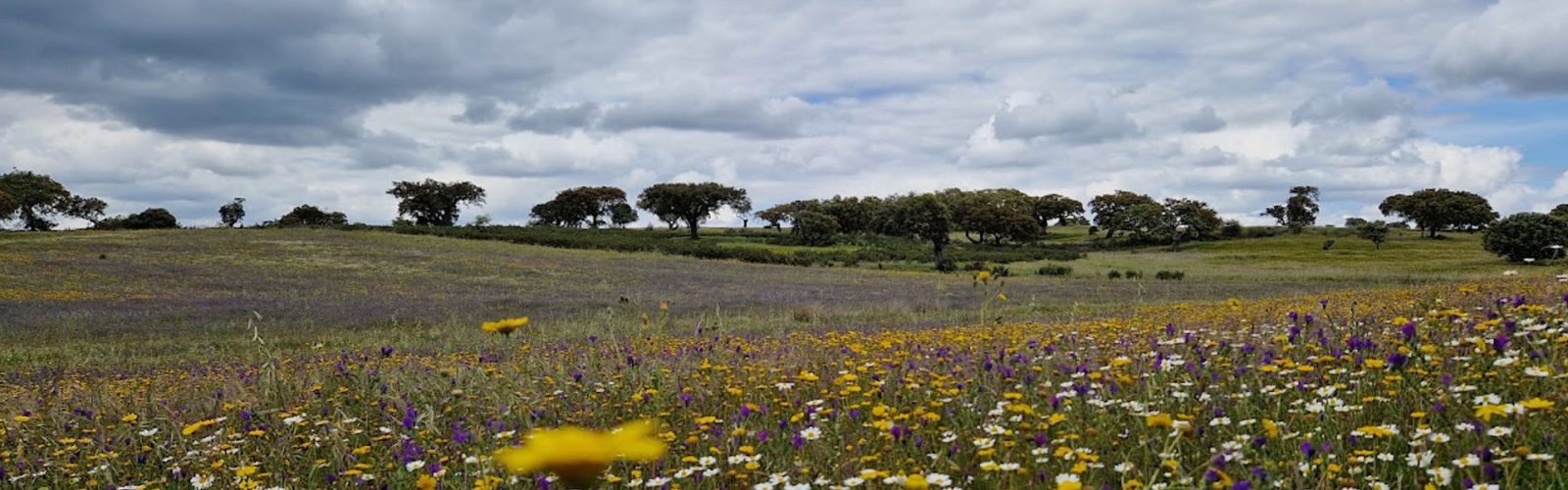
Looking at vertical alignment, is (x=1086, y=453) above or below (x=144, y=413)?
above

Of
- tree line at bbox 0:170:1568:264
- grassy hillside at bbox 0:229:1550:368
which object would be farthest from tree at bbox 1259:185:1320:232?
grassy hillside at bbox 0:229:1550:368

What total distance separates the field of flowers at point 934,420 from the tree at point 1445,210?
113 meters

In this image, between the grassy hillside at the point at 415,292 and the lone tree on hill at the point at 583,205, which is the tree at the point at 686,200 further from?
the grassy hillside at the point at 415,292

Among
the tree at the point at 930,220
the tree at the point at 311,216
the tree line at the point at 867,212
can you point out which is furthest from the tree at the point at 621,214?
the tree at the point at 930,220

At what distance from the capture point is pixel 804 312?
23.0 m

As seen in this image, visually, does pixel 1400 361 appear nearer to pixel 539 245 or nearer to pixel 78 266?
pixel 78 266

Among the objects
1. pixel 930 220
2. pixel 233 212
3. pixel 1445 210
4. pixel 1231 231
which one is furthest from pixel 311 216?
pixel 1445 210

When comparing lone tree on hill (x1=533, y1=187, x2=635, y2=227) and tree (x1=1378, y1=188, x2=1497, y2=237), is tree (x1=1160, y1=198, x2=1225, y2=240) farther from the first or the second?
lone tree on hill (x1=533, y1=187, x2=635, y2=227)

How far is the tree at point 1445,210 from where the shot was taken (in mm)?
103312

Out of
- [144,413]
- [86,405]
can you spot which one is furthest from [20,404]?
[144,413]

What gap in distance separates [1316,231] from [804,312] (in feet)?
347

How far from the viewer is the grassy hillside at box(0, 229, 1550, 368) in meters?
19.3

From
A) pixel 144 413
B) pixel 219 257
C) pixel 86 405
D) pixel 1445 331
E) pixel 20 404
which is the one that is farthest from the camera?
pixel 219 257

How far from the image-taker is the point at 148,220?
110 metres
